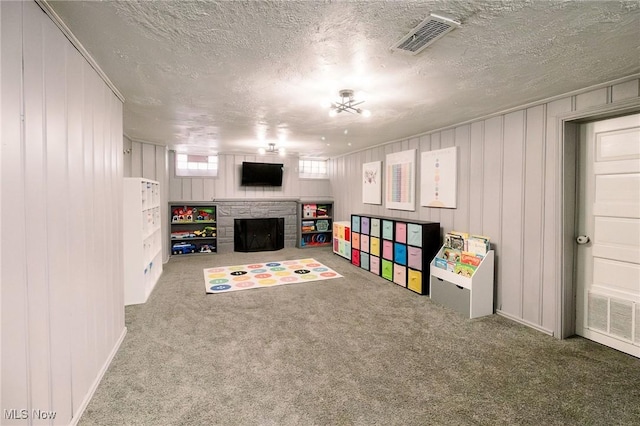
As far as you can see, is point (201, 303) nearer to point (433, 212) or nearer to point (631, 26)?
point (433, 212)

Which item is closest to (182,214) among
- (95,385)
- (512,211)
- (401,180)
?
(401,180)

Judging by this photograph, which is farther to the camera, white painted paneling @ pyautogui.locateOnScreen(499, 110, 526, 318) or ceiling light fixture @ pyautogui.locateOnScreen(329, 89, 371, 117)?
white painted paneling @ pyautogui.locateOnScreen(499, 110, 526, 318)

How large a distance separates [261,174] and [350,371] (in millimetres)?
5744

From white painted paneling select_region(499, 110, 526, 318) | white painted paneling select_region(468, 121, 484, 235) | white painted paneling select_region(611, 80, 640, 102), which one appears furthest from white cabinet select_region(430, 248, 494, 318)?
white painted paneling select_region(611, 80, 640, 102)

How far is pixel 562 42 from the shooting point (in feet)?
6.24

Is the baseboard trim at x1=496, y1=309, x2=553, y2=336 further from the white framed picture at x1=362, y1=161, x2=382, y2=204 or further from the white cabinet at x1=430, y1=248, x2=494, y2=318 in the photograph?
the white framed picture at x1=362, y1=161, x2=382, y2=204

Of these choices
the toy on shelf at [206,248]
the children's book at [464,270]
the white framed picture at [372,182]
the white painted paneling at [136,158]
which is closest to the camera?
the children's book at [464,270]

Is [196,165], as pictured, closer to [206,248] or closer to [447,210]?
[206,248]

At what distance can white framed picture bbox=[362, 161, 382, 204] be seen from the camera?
585cm

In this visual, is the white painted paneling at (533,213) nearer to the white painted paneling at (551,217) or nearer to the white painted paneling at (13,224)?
the white painted paneling at (551,217)

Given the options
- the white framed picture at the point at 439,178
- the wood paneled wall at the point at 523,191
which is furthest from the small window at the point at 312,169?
the wood paneled wall at the point at 523,191

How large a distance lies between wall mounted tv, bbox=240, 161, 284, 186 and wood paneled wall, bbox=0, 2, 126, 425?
4.86 m

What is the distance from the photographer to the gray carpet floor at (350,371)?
1.92 m

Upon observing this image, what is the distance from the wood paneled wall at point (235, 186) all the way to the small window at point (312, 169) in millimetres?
168
